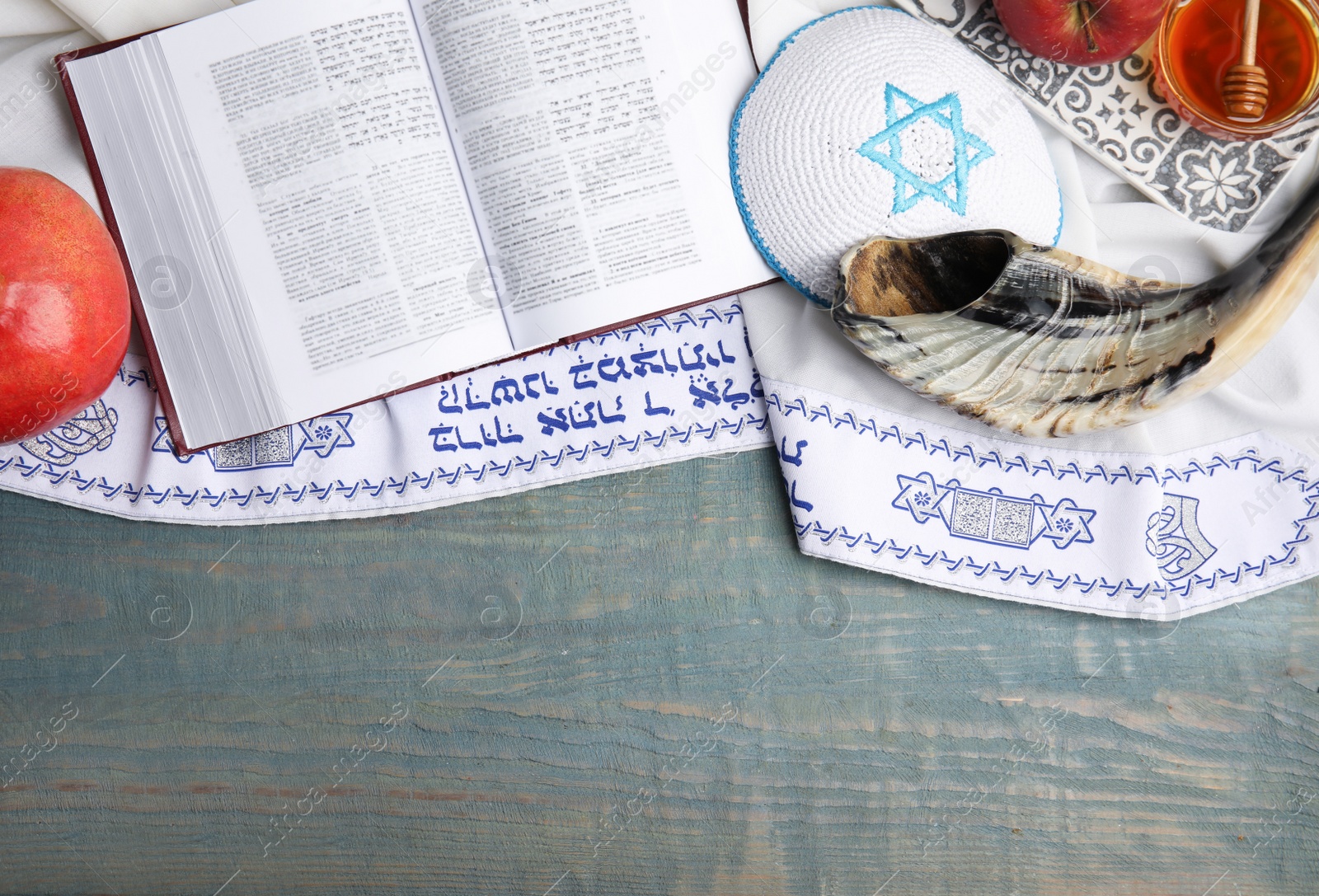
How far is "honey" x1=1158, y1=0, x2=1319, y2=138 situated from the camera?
2.38 ft

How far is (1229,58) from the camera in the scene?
0.74 metres

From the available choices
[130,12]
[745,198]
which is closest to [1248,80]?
[745,198]

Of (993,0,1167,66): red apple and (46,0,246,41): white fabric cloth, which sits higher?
(46,0,246,41): white fabric cloth

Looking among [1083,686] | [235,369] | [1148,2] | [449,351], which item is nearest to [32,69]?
[235,369]

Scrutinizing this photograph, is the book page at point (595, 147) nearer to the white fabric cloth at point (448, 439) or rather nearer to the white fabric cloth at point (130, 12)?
the white fabric cloth at point (448, 439)

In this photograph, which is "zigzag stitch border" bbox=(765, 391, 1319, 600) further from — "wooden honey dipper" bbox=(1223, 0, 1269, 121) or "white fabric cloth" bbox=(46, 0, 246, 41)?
"white fabric cloth" bbox=(46, 0, 246, 41)

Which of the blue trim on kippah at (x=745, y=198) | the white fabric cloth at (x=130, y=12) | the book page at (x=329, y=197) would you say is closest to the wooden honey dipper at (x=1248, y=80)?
the blue trim on kippah at (x=745, y=198)

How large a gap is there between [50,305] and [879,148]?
684mm

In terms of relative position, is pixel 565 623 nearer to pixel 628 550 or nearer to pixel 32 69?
pixel 628 550

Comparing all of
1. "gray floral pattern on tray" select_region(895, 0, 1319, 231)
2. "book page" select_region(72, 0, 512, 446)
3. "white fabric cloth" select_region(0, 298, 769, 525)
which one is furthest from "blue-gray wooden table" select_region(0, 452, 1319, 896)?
"gray floral pattern on tray" select_region(895, 0, 1319, 231)

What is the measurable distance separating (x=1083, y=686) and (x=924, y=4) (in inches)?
26.1

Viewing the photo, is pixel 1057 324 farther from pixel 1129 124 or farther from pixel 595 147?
pixel 595 147

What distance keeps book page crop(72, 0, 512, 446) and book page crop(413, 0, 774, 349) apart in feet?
0.11

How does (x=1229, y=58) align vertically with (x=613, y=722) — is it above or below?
above
